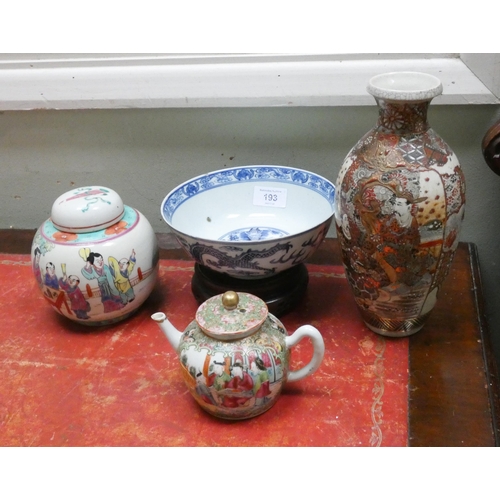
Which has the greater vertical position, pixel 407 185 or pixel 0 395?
pixel 407 185

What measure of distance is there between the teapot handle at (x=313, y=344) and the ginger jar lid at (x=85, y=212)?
0.37 m

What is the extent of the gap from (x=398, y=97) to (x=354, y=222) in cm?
19

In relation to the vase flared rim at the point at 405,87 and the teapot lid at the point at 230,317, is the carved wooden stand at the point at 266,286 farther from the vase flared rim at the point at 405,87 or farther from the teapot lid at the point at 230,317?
the vase flared rim at the point at 405,87

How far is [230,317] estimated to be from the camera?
0.83 m

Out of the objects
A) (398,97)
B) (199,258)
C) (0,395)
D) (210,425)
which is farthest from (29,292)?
(398,97)

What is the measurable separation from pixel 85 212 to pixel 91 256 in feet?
0.24

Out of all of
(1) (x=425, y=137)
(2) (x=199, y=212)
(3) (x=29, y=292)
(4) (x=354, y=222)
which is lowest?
(3) (x=29, y=292)

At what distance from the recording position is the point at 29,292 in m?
1.18

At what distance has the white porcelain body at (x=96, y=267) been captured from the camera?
3.17ft

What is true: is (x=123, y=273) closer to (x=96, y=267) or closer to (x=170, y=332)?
(x=96, y=267)

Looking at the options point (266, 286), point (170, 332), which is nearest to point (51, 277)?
point (170, 332)

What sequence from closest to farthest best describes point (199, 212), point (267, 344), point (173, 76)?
point (267, 344) → point (199, 212) → point (173, 76)

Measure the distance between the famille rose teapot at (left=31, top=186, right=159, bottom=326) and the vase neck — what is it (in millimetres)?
448

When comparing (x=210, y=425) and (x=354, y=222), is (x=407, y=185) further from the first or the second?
(x=210, y=425)
